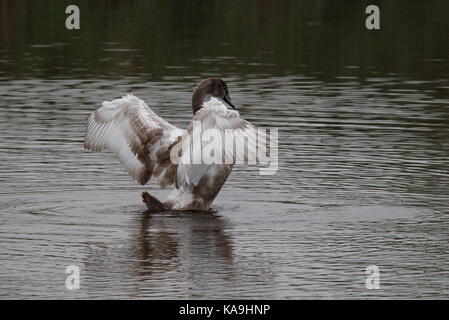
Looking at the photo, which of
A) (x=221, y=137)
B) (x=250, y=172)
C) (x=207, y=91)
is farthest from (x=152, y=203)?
(x=250, y=172)

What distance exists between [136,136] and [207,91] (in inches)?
42.4

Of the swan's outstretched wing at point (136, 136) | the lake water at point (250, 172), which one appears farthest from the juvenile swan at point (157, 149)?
the lake water at point (250, 172)

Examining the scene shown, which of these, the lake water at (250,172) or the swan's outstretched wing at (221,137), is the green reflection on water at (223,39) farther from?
the swan's outstretched wing at (221,137)

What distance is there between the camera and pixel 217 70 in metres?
24.4

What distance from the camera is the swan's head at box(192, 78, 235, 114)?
14.1 metres

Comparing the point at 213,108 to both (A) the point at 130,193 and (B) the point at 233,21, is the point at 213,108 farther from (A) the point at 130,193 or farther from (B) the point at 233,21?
(B) the point at 233,21

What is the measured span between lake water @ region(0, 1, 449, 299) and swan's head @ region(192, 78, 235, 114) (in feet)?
3.30

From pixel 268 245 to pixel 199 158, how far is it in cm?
146

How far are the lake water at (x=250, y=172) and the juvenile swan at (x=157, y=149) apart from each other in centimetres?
→ 24

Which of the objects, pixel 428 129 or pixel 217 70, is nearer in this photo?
pixel 428 129

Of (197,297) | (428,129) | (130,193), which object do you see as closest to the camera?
(197,297)

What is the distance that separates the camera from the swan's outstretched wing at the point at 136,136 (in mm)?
13477

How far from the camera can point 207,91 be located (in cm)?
1428

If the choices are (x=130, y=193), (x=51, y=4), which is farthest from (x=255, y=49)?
(x=130, y=193)
